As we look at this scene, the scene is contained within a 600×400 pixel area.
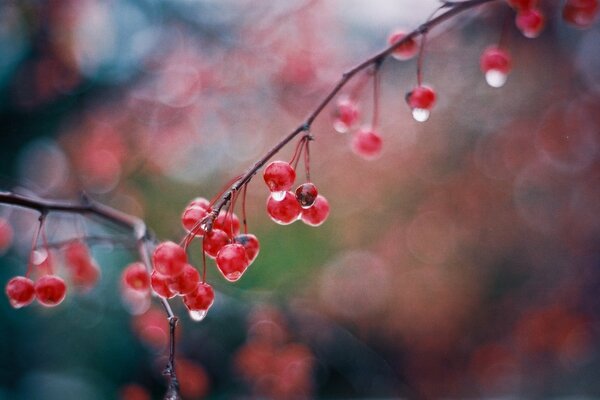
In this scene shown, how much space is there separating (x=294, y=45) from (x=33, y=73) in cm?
210

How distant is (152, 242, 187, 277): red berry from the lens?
0.97 metres

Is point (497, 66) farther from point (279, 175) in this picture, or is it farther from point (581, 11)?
point (279, 175)

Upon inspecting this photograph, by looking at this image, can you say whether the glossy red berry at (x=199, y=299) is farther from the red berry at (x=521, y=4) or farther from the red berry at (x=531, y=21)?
the red berry at (x=531, y=21)

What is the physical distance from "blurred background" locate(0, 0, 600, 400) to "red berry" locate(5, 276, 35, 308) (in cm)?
179

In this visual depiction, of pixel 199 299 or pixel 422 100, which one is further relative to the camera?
pixel 422 100

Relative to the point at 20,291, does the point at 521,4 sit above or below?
above

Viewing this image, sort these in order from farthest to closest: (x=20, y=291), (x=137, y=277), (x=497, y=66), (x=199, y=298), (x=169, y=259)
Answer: (x=497, y=66)
(x=137, y=277)
(x=20, y=291)
(x=199, y=298)
(x=169, y=259)

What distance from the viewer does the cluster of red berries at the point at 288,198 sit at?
109 cm

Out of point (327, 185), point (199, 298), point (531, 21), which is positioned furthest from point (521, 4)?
point (327, 185)

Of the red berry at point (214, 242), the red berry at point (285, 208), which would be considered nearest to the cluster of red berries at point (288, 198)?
the red berry at point (285, 208)

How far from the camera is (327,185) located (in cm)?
522

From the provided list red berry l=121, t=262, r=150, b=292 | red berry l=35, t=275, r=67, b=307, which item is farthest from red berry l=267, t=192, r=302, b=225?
red berry l=35, t=275, r=67, b=307

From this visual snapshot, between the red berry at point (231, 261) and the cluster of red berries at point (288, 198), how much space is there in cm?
12

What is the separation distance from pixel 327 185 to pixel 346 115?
3.60m
